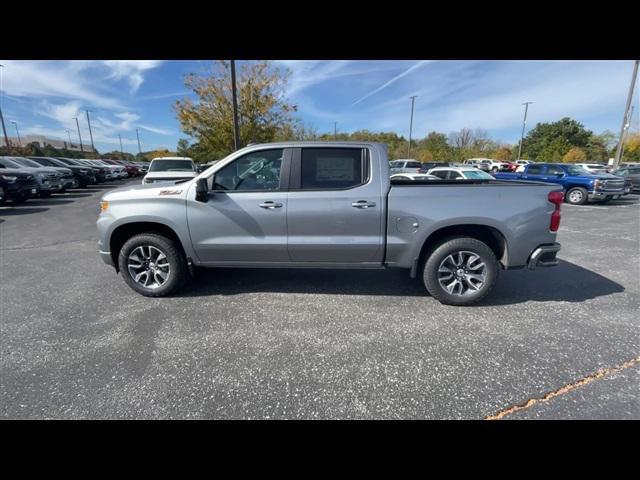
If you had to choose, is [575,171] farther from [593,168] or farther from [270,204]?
[270,204]

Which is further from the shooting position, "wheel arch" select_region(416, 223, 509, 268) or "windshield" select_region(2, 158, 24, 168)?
"windshield" select_region(2, 158, 24, 168)

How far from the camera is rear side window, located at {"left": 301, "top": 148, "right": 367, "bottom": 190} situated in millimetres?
3406

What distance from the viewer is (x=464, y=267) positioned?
11.2ft

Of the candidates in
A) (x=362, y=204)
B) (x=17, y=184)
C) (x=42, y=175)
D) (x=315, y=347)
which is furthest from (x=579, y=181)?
(x=42, y=175)

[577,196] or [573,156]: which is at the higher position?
[573,156]

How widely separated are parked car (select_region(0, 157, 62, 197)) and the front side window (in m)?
12.9

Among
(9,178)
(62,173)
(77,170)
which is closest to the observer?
(9,178)

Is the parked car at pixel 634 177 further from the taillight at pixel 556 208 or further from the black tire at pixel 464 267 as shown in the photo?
the black tire at pixel 464 267

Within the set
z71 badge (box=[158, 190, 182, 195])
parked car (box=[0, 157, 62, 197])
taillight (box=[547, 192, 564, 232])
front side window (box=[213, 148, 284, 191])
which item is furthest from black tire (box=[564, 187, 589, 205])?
parked car (box=[0, 157, 62, 197])

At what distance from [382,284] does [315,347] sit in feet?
5.62

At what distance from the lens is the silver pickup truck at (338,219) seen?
3.27 m

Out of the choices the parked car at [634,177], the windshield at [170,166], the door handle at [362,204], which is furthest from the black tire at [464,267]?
the parked car at [634,177]

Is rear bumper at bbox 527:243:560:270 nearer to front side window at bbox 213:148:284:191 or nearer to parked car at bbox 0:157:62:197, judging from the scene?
front side window at bbox 213:148:284:191

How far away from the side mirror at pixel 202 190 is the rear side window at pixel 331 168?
3.68 feet
